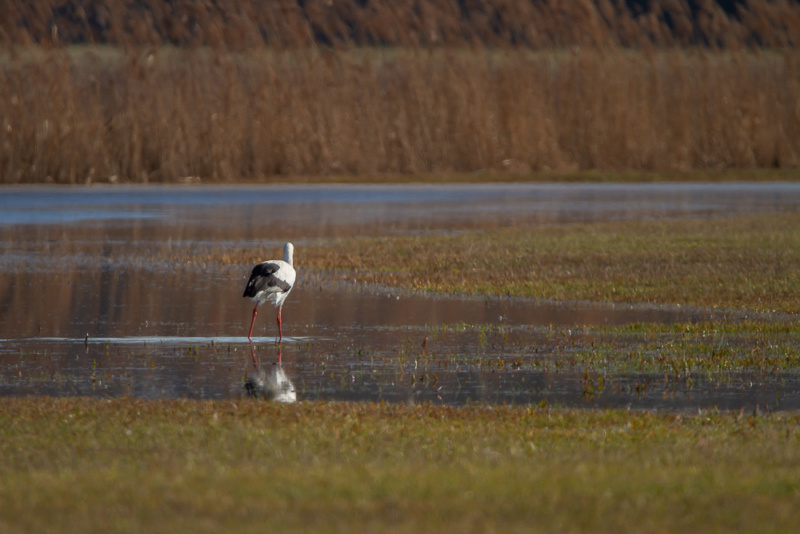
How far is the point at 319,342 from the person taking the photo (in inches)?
516

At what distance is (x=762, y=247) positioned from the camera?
21.3 metres

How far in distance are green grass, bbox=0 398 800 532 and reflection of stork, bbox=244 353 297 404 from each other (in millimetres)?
520

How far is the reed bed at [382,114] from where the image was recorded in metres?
34.4

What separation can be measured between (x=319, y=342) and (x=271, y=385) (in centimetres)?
224

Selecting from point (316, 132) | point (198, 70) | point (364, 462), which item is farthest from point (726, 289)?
point (198, 70)

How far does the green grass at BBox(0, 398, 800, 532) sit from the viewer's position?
6.34 metres

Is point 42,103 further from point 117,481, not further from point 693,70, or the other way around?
point 117,481

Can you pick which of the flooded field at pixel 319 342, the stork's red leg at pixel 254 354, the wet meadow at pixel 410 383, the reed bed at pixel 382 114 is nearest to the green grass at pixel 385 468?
the wet meadow at pixel 410 383

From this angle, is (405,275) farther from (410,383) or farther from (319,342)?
(410,383)

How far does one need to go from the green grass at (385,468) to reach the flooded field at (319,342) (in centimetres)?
87

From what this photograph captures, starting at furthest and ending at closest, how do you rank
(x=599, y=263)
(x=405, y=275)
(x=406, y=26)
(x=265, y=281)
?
(x=406, y=26), (x=599, y=263), (x=405, y=275), (x=265, y=281)

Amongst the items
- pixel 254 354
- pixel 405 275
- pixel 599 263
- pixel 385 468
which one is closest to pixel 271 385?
pixel 254 354

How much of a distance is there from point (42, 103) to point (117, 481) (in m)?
28.1

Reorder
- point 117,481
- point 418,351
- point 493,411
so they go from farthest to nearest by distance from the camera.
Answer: point 418,351
point 493,411
point 117,481
